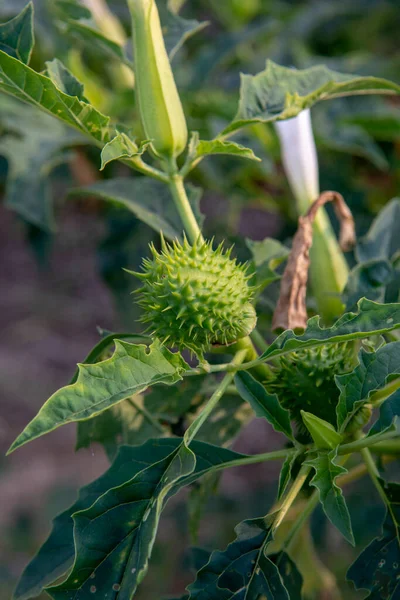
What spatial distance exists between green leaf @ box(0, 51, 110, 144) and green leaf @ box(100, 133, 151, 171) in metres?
0.04

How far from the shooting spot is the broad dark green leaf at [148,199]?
1.15 m

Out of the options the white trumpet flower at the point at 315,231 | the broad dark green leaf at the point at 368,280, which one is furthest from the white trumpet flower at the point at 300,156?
the broad dark green leaf at the point at 368,280

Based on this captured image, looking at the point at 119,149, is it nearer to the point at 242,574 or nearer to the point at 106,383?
the point at 106,383

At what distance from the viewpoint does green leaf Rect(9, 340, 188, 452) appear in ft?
2.43

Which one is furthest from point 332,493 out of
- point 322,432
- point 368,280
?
point 368,280

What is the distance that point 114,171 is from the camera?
85.4 inches

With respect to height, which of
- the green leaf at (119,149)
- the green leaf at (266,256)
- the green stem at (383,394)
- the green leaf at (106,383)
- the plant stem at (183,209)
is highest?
the green leaf at (119,149)

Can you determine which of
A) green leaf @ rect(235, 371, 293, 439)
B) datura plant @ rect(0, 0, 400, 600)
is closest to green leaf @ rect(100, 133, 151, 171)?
datura plant @ rect(0, 0, 400, 600)

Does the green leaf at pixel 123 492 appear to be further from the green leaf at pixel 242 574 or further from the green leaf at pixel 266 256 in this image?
the green leaf at pixel 266 256

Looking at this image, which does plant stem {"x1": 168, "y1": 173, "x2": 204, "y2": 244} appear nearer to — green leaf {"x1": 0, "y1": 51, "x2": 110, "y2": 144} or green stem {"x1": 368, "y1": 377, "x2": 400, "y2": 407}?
green leaf {"x1": 0, "y1": 51, "x2": 110, "y2": 144}

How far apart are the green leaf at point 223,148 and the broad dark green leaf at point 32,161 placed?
0.72m

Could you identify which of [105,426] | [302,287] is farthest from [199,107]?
[105,426]

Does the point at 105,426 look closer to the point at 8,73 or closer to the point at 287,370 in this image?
the point at 287,370

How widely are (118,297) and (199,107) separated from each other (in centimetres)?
59
